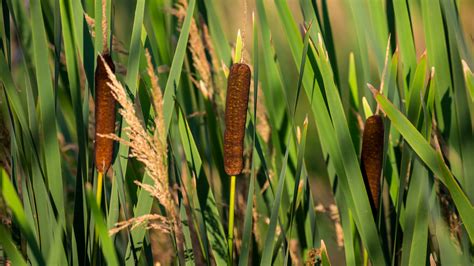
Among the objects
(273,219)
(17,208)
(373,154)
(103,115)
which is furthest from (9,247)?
(373,154)

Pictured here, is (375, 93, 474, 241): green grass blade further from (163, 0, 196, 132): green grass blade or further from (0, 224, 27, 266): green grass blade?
(0, 224, 27, 266): green grass blade

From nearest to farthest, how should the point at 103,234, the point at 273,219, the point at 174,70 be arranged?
the point at 103,234
the point at 273,219
the point at 174,70

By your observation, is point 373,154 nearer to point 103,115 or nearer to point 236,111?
point 236,111

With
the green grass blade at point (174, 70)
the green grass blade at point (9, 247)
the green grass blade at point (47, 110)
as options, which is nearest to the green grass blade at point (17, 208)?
the green grass blade at point (9, 247)

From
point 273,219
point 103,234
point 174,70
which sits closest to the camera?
point 103,234

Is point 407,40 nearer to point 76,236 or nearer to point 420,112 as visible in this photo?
point 420,112

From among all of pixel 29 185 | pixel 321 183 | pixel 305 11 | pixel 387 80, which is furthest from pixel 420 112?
pixel 321 183

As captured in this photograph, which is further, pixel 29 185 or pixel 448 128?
pixel 448 128
